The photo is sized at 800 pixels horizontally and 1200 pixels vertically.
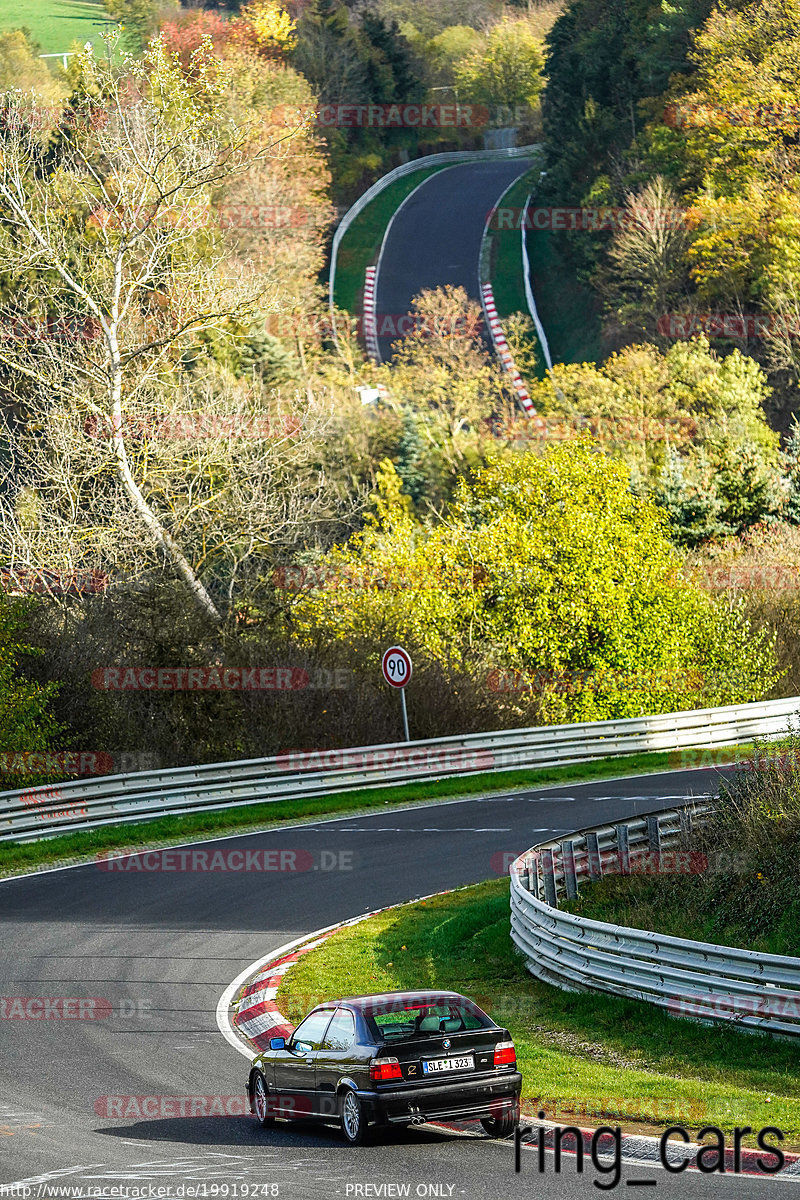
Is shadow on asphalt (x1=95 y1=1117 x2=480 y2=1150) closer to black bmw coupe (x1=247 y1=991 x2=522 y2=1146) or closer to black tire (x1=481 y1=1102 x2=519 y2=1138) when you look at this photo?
black bmw coupe (x1=247 y1=991 x2=522 y2=1146)

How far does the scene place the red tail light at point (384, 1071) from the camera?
32.2 feet

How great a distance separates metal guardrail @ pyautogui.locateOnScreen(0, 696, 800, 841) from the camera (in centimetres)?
2542

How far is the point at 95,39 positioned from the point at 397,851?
353 feet

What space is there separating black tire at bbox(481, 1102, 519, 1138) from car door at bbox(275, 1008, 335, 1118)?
1.31 metres

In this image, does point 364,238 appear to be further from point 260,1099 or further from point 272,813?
point 260,1099

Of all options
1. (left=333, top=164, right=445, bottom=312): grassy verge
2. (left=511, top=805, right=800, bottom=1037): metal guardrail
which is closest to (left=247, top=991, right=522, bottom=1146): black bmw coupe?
(left=511, top=805, right=800, bottom=1037): metal guardrail

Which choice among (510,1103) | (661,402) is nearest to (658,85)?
(661,402)

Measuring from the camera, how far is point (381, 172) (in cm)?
9588

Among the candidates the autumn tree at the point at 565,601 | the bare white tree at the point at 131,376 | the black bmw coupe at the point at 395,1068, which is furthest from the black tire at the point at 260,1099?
the autumn tree at the point at 565,601

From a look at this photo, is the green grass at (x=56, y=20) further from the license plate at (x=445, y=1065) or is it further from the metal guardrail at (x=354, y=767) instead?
the license plate at (x=445, y=1065)

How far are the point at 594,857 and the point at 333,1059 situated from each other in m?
7.44

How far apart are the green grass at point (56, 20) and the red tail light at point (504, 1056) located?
112 meters

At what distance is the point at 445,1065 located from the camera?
9.91 m

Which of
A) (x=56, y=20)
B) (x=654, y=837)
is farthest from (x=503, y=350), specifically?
(x=56, y=20)
